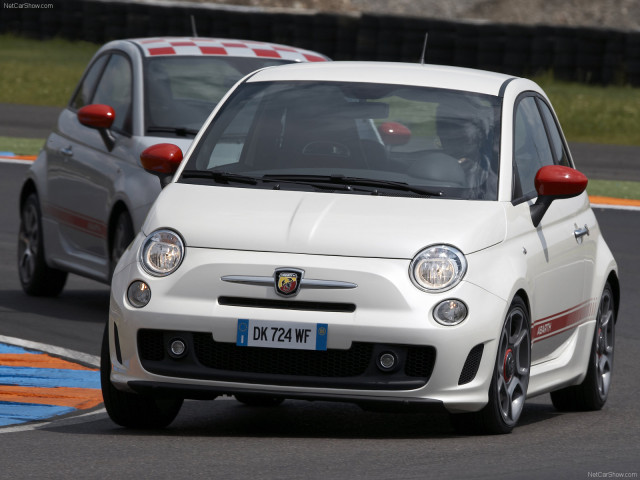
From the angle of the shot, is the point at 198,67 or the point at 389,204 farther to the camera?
the point at 198,67

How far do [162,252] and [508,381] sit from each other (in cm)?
153

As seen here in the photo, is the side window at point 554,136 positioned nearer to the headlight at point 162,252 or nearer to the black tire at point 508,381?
the black tire at point 508,381

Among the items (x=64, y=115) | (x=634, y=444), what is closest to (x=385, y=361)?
(x=634, y=444)

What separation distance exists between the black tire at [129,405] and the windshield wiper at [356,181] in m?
1.02

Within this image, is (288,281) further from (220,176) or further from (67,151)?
(67,151)

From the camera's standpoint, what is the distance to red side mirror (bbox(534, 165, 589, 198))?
7.40 meters

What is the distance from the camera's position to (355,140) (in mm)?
7629

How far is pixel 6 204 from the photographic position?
1648cm

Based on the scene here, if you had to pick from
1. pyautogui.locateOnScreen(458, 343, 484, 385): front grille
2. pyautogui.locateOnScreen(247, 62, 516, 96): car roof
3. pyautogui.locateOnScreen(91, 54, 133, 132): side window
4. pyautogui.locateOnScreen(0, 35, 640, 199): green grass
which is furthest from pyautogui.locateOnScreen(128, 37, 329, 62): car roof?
pyautogui.locateOnScreen(0, 35, 640, 199): green grass

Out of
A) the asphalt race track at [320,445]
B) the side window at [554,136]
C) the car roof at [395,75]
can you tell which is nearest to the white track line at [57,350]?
the asphalt race track at [320,445]

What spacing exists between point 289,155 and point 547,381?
5.06ft

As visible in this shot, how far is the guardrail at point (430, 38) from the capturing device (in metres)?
29.0

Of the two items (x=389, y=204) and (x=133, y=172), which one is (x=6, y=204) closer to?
(x=133, y=172)

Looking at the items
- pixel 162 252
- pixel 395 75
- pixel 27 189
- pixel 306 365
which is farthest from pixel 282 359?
pixel 27 189
